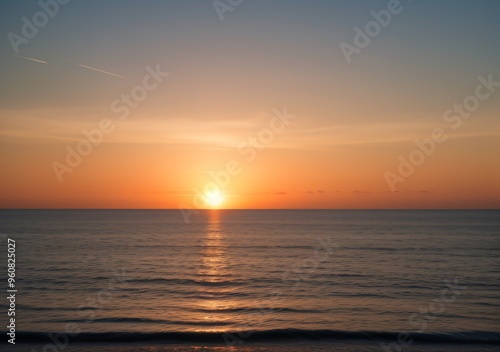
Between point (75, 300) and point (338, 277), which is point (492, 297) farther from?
point (75, 300)

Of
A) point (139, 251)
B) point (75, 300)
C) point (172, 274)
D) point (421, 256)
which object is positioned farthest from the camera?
point (139, 251)

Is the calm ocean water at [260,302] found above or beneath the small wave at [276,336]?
above

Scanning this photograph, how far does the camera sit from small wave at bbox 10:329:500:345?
20431 millimetres

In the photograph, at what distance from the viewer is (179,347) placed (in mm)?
19344

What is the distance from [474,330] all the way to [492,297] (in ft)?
30.3

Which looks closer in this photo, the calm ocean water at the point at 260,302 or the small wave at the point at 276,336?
the small wave at the point at 276,336

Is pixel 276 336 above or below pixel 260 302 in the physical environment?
below

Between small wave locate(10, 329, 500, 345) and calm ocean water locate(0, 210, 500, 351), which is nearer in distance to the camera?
small wave locate(10, 329, 500, 345)

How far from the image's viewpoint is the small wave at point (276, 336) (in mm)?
20431

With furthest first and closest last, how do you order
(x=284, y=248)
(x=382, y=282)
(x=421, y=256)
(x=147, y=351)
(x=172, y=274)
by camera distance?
1. (x=284, y=248)
2. (x=421, y=256)
3. (x=172, y=274)
4. (x=382, y=282)
5. (x=147, y=351)

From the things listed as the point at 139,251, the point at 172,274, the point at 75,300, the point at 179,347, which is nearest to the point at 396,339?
the point at 179,347

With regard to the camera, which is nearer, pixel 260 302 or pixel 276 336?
pixel 276 336

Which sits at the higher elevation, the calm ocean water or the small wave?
the calm ocean water

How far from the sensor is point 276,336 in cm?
2117
